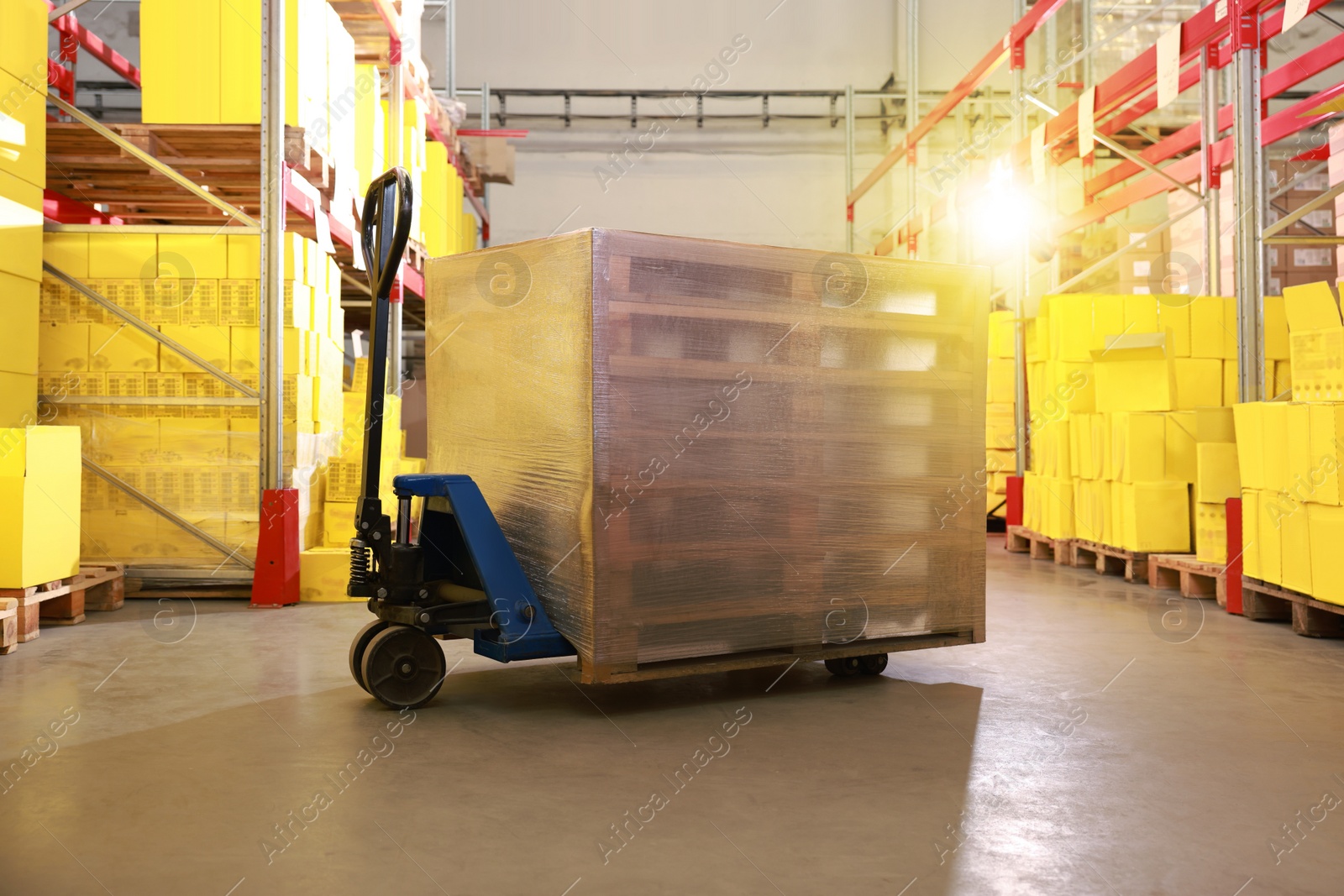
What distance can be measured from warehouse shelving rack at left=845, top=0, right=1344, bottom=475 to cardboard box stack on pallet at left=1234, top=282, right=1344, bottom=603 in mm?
489

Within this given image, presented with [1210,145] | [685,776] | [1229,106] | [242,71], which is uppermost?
[1229,106]

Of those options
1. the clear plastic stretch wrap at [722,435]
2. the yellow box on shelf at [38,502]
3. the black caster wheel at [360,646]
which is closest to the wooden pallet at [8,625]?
the yellow box on shelf at [38,502]

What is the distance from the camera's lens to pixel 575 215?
14422 millimetres

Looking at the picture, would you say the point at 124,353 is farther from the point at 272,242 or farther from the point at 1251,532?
the point at 1251,532

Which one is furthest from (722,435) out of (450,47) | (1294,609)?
(450,47)

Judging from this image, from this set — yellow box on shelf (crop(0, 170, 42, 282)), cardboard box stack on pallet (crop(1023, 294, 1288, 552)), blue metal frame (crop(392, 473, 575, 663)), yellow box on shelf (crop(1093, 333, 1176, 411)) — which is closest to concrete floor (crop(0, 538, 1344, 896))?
blue metal frame (crop(392, 473, 575, 663))

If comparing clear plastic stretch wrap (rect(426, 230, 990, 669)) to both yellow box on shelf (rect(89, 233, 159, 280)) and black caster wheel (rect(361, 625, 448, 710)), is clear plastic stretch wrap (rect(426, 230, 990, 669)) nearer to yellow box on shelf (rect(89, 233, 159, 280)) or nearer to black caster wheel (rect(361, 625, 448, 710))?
black caster wheel (rect(361, 625, 448, 710))

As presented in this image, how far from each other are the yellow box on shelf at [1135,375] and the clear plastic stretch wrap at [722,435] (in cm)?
322

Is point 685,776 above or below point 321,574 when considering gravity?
below

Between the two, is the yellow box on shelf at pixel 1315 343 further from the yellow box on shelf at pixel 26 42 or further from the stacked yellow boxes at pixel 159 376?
the yellow box on shelf at pixel 26 42

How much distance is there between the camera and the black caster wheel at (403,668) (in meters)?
3.65

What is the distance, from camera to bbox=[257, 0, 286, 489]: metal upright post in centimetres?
595

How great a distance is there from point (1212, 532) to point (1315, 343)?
1340mm

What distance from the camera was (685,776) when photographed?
2961 millimetres
